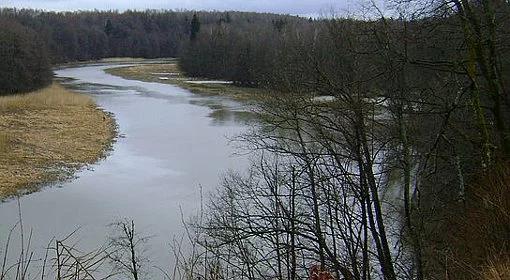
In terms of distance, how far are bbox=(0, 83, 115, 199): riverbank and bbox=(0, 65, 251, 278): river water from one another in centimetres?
75

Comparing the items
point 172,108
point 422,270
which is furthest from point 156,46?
point 422,270

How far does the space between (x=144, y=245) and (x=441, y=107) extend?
6468mm

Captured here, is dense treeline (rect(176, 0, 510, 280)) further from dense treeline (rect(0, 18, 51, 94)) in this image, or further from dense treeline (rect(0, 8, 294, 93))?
dense treeline (rect(0, 8, 294, 93))

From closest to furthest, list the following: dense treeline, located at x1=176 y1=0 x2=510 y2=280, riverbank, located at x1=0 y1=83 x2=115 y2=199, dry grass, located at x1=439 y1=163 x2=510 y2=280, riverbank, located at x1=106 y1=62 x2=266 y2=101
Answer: dry grass, located at x1=439 y1=163 x2=510 y2=280 → dense treeline, located at x1=176 y1=0 x2=510 y2=280 → riverbank, located at x1=0 y1=83 x2=115 y2=199 → riverbank, located at x1=106 y1=62 x2=266 y2=101

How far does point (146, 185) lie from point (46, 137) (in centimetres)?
968

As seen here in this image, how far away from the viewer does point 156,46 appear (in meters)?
98.8

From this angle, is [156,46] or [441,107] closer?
[441,107]

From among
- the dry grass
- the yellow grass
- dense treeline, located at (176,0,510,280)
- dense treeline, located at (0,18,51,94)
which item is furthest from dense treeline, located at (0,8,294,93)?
the dry grass

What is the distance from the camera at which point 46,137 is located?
81.1ft

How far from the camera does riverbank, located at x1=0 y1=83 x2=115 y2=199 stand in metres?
18.5

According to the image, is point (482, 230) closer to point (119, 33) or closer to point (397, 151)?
point (397, 151)

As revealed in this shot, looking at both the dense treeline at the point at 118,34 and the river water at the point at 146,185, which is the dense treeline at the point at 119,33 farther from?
the river water at the point at 146,185

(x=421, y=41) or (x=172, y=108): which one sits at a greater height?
(x=421, y=41)

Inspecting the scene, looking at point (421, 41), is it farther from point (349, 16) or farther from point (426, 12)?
point (349, 16)
